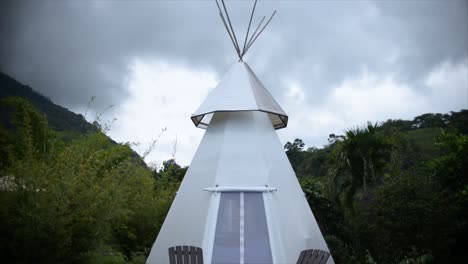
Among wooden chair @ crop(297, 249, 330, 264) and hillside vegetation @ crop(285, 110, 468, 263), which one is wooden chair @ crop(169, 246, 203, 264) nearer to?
wooden chair @ crop(297, 249, 330, 264)

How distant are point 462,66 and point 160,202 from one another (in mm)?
10077

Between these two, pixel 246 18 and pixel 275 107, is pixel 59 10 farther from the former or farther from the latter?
pixel 275 107

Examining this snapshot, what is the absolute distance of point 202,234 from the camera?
187 inches

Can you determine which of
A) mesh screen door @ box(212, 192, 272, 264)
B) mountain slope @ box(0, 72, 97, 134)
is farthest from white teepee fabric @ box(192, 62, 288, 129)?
mountain slope @ box(0, 72, 97, 134)

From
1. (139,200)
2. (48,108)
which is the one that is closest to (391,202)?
(139,200)

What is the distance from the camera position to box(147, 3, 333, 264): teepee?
464 centimetres

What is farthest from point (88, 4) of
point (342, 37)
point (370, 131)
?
point (370, 131)

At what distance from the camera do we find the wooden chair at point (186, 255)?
3.85 metres

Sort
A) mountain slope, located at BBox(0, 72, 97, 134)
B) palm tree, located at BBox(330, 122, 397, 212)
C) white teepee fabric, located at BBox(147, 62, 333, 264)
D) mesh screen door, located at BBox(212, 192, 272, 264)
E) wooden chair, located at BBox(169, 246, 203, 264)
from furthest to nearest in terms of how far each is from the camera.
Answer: mountain slope, located at BBox(0, 72, 97, 134) < palm tree, located at BBox(330, 122, 397, 212) < white teepee fabric, located at BBox(147, 62, 333, 264) < mesh screen door, located at BBox(212, 192, 272, 264) < wooden chair, located at BBox(169, 246, 203, 264)

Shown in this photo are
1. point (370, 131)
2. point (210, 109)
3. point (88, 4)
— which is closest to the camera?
point (210, 109)

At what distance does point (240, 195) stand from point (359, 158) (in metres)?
4.77

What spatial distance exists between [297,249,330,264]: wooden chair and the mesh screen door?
622 millimetres

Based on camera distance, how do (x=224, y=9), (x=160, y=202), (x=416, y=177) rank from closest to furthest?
(x=416, y=177)
(x=224, y=9)
(x=160, y=202)

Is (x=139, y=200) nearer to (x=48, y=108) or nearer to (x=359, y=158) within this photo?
(x=359, y=158)
